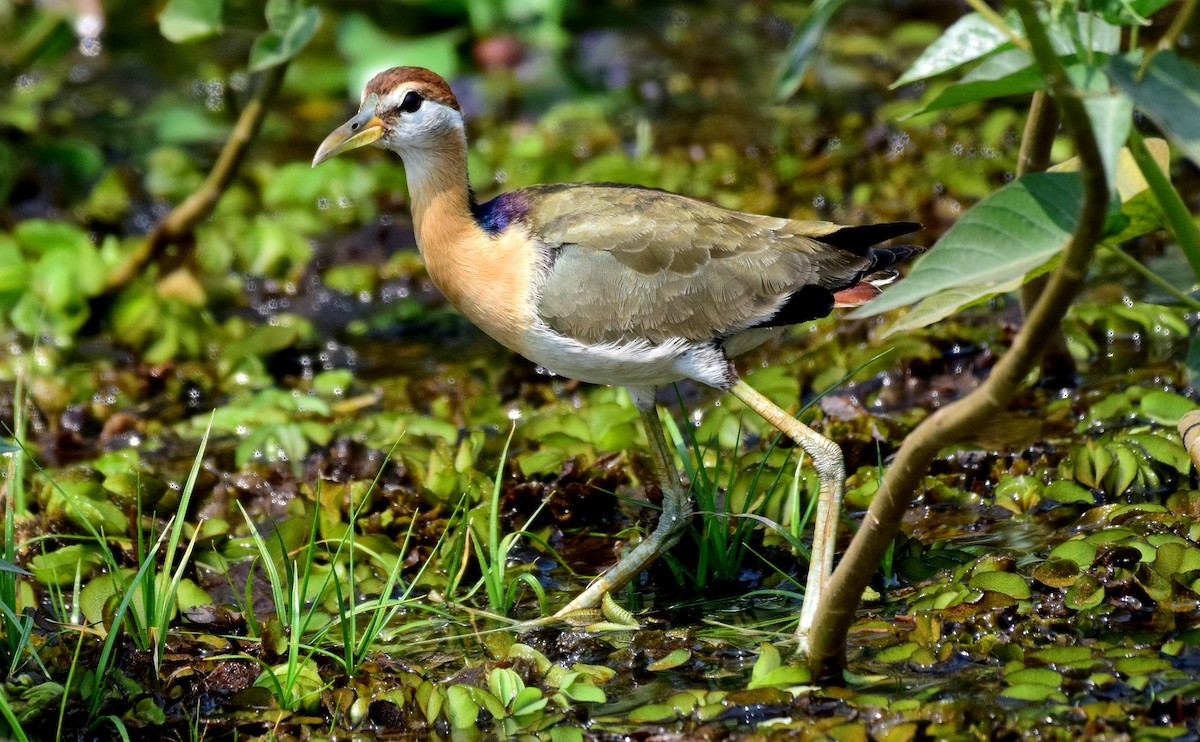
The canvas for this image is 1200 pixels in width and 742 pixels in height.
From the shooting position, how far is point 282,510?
17.2ft

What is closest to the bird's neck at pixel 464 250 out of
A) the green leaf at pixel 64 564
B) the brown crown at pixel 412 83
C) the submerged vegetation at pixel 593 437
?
the brown crown at pixel 412 83

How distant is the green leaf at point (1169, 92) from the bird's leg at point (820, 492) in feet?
5.88

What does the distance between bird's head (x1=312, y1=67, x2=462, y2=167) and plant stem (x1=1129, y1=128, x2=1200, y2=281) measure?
2517 millimetres

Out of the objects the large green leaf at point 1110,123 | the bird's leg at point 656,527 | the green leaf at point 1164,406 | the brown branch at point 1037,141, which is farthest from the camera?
the green leaf at point 1164,406

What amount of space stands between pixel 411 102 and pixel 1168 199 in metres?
2.62

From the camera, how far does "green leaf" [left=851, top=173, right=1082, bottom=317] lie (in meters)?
2.72

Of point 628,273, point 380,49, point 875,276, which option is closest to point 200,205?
point 380,49

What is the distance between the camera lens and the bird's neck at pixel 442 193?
468cm

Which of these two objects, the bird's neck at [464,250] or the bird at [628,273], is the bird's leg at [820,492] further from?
the bird's neck at [464,250]

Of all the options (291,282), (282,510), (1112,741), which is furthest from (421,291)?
(1112,741)

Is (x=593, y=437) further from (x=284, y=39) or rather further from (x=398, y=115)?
(x=284, y=39)

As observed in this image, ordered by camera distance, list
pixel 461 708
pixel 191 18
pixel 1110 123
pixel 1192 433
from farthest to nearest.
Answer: pixel 191 18 < pixel 1192 433 < pixel 461 708 < pixel 1110 123

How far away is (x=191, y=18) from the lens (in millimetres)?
6012

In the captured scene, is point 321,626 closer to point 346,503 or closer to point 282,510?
point 346,503
